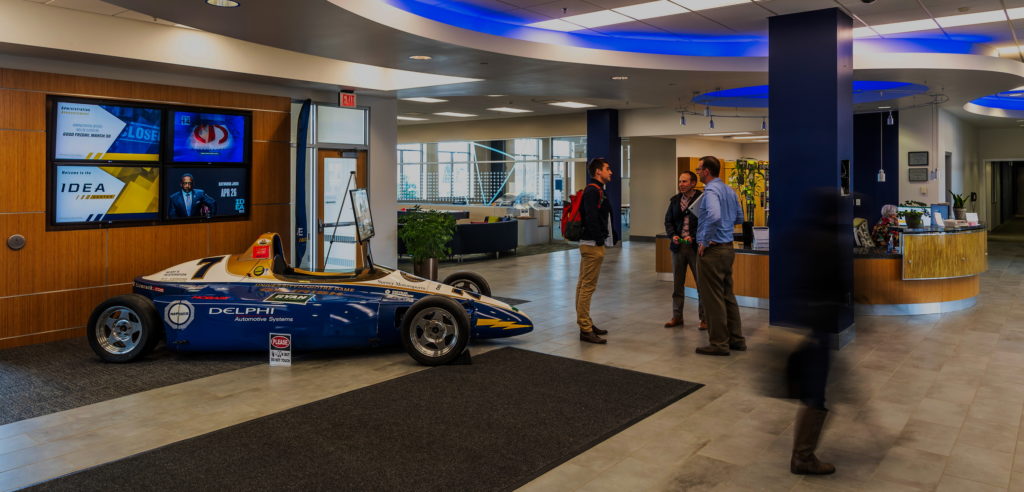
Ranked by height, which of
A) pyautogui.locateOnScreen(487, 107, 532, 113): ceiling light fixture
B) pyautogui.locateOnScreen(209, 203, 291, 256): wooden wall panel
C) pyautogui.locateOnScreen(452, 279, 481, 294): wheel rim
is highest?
pyautogui.locateOnScreen(487, 107, 532, 113): ceiling light fixture

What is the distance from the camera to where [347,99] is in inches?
360

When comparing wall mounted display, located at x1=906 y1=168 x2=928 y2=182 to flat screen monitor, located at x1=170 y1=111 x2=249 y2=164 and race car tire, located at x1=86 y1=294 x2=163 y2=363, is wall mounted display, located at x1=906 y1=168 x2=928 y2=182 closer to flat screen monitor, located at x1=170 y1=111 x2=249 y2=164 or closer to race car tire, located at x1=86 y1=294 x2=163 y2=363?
flat screen monitor, located at x1=170 y1=111 x2=249 y2=164

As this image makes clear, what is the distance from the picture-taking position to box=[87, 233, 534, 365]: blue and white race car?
562 cm

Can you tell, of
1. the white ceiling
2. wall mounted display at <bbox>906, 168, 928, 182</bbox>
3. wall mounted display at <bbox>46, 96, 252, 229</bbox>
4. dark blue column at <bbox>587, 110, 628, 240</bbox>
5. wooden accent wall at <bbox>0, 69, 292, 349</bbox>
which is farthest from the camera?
dark blue column at <bbox>587, 110, 628, 240</bbox>

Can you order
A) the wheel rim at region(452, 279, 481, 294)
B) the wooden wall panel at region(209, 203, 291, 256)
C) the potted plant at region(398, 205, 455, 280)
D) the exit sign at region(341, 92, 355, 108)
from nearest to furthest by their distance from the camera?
1. the wheel rim at region(452, 279, 481, 294)
2. the wooden wall panel at region(209, 203, 291, 256)
3. the exit sign at region(341, 92, 355, 108)
4. the potted plant at region(398, 205, 455, 280)

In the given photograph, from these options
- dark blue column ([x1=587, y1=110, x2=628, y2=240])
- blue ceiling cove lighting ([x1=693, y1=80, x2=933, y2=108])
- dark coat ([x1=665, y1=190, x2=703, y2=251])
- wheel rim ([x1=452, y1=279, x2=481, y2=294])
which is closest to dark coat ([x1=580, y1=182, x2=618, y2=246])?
dark coat ([x1=665, y1=190, x2=703, y2=251])

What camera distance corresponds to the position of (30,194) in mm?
6520

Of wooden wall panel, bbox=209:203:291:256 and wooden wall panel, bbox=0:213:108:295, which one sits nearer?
wooden wall panel, bbox=0:213:108:295

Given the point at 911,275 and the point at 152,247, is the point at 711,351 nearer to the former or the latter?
the point at 911,275

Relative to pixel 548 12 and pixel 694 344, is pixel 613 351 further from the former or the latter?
pixel 548 12

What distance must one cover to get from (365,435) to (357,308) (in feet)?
5.62

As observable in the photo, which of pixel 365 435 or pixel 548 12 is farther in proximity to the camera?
pixel 548 12

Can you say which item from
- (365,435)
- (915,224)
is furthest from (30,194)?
(915,224)

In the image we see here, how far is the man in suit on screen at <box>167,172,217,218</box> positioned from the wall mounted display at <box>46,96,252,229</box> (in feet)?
0.03
